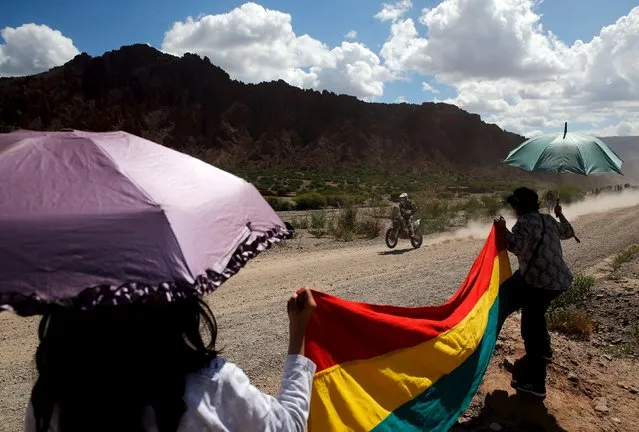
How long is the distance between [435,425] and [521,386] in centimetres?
142

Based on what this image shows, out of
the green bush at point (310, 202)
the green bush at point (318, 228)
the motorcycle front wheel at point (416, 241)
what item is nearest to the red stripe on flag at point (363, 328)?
the motorcycle front wheel at point (416, 241)

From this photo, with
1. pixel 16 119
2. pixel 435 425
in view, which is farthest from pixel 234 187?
pixel 16 119

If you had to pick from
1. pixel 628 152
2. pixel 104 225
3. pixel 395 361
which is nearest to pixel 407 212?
pixel 395 361

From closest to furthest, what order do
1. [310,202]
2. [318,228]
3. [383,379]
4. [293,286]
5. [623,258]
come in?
[383,379] < [293,286] < [623,258] < [318,228] < [310,202]

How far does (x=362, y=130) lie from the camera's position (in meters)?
94.2

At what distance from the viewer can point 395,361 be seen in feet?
10.7

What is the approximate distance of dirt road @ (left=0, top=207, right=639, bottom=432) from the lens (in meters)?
5.96

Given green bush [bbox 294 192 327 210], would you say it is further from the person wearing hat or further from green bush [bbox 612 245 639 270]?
the person wearing hat

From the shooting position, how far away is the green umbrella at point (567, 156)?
5492 millimetres

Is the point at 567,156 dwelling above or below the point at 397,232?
above

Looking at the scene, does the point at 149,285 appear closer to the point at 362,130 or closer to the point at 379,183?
the point at 379,183

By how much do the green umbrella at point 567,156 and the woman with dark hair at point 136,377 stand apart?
16.0 feet

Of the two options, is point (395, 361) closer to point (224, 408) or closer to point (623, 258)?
point (224, 408)

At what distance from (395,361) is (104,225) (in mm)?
2405
